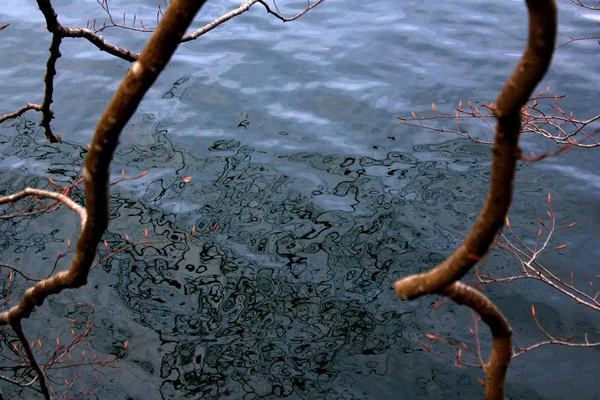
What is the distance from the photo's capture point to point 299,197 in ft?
21.7

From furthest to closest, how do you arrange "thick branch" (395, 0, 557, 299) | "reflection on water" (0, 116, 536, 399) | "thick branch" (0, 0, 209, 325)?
"reflection on water" (0, 116, 536, 399) < "thick branch" (0, 0, 209, 325) < "thick branch" (395, 0, 557, 299)

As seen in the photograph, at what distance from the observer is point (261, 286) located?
562 cm

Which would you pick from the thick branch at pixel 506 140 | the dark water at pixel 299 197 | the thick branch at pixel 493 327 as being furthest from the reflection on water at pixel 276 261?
the thick branch at pixel 506 140

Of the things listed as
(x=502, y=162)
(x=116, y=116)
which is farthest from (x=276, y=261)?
(x=502, y=162)

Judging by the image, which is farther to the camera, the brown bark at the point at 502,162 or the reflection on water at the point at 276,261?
the reflection on water at the point at 276,261

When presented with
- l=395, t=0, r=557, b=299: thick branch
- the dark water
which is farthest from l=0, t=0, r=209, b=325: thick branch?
the dark water

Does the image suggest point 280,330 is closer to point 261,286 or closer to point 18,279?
point 261,286

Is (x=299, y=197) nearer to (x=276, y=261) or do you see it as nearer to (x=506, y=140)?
(x=276, y=261)

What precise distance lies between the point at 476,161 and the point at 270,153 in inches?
94.0

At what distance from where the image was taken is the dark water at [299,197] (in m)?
4.95

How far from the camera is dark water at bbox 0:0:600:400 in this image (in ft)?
16.2

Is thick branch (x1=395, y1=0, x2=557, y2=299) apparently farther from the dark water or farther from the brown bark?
the dark water

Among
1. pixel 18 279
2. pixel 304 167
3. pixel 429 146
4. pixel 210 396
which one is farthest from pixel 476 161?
pixel 18 279

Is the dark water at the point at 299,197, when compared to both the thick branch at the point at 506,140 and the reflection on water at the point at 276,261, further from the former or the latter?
the thick branch at the point at 506,140
